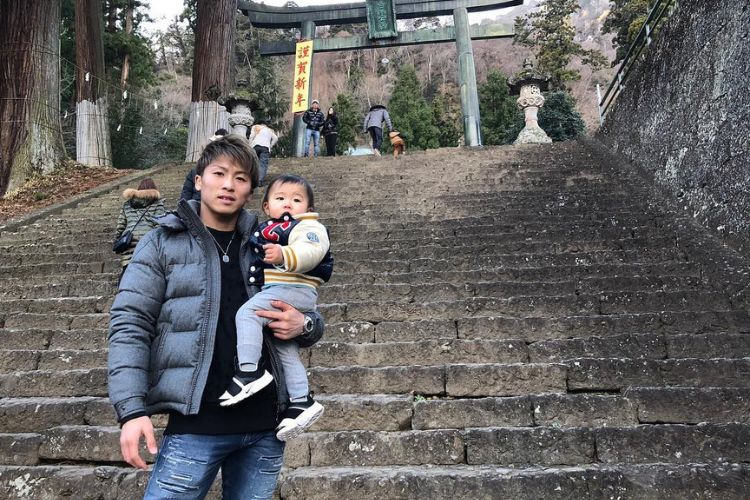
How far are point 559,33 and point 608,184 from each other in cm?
1653

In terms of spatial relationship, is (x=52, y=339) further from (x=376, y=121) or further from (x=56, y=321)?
(x=376, y=121)

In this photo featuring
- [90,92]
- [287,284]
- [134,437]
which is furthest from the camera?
[90,92]

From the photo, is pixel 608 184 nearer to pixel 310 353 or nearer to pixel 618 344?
pixel 618 344

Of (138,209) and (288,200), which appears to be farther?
(138,209)

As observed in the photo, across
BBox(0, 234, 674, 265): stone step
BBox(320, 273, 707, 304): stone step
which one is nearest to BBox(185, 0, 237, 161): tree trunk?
BBox(0, 234, 674, 265): stone step

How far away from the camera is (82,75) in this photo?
451 inches

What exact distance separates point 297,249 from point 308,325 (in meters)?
0.23

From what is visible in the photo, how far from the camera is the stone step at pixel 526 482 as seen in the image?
2.04 m

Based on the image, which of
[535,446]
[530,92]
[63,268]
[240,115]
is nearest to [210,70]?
[240,115]

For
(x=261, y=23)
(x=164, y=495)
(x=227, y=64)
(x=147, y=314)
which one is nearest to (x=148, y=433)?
(x=164, y=495)

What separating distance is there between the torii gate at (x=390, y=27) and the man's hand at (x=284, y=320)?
11.9 m

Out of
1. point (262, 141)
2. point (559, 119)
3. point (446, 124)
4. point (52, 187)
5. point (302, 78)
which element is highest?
point (446, 124)

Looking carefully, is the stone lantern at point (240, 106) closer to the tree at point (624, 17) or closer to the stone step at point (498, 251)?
the stone step at point (498, 251)

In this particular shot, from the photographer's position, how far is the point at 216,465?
1.40 metres
